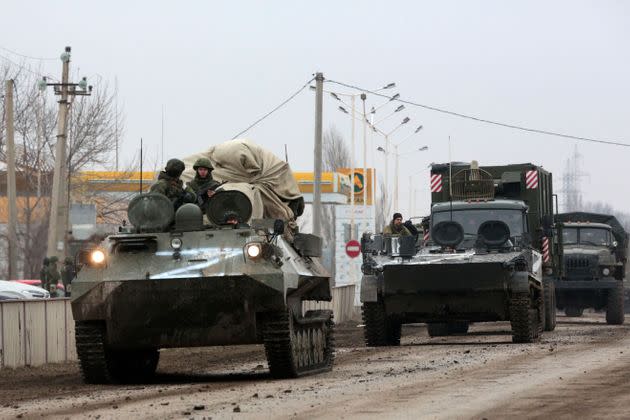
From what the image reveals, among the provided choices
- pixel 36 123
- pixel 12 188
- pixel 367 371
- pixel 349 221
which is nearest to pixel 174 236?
pixel 367 371

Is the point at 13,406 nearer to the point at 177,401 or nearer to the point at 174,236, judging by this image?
the point at 177,401

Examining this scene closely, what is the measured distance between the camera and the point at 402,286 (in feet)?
71.5

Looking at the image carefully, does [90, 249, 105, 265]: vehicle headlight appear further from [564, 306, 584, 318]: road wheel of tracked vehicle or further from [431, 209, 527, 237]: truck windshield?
[564, 306, 584, 318]: road wheel of tracked vehicle

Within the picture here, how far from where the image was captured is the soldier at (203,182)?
16.9m

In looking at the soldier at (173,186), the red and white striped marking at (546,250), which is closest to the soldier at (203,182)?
the soldier at (173,186)

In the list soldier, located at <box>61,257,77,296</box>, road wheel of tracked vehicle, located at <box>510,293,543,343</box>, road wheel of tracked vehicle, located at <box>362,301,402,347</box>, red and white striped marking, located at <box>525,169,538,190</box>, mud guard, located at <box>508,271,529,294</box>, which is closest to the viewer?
soldier, located at <box>61,257,77,296</box>

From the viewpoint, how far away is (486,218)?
78.0ft

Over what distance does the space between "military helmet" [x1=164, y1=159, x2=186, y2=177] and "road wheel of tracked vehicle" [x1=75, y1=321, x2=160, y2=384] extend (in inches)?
75.1

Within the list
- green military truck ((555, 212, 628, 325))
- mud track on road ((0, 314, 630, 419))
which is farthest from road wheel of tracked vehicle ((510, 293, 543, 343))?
green military truck ((555, 212, 628, 325))

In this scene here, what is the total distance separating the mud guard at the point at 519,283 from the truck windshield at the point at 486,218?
216cm

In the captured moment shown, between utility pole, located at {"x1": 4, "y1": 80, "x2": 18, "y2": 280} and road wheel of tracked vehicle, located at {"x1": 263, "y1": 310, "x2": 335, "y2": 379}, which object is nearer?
road wheel of tracked vehicle, located at {"x1": 263, "y1": 310, "x2": 335, "y2": 379}

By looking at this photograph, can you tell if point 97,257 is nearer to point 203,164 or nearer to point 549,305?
point 203,164

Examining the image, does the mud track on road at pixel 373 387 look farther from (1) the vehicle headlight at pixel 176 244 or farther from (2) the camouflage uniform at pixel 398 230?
(2) the camouflage uniform at pixel 398 230

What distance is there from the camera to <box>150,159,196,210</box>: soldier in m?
16.6
